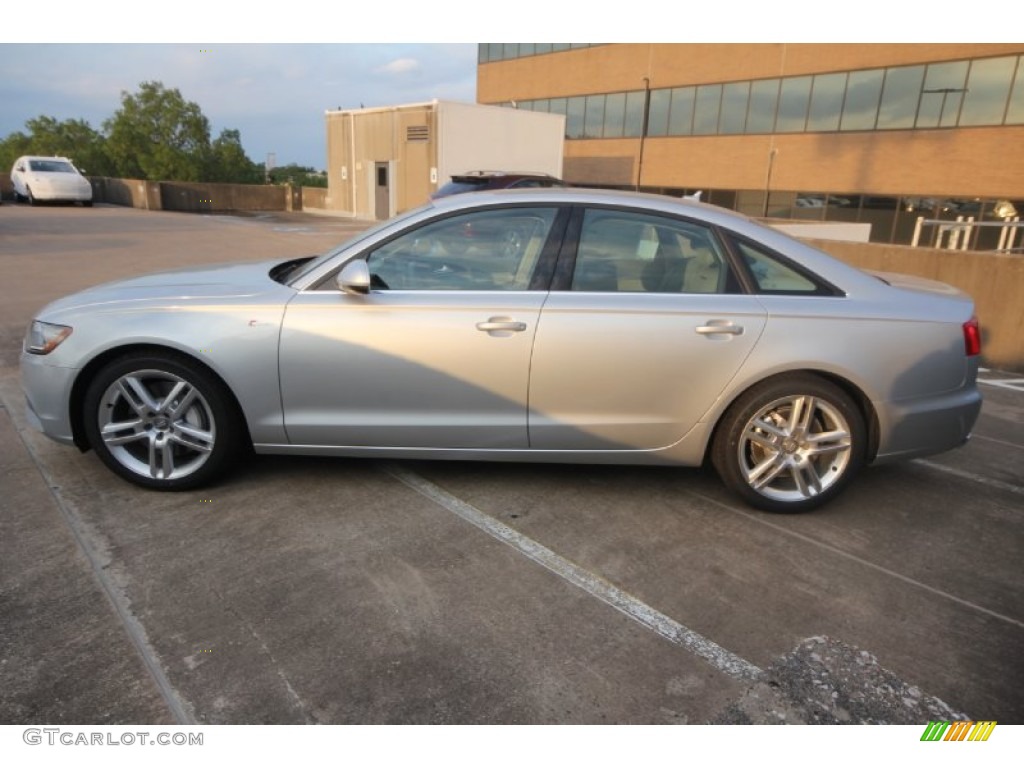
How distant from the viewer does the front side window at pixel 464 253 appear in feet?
11.2

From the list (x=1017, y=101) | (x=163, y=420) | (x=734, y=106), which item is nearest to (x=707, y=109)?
(x=734, y=106)

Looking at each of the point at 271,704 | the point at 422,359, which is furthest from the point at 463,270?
the point at 271,704

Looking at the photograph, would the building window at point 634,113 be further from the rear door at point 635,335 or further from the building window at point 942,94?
the rear door at point 635,335

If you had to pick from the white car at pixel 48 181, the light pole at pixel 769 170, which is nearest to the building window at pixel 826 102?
the light pole at pixel 769 170

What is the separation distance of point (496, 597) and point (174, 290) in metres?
2.27

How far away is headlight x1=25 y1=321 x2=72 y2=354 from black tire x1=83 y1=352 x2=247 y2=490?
25 centimetres

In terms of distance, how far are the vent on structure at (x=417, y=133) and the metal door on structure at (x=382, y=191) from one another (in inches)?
84.3

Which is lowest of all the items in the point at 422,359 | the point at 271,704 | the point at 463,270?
the point at 271,704

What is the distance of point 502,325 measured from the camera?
10.7ft

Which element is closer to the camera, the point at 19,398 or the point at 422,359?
the point at 422,359

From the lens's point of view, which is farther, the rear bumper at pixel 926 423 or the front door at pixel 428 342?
the rear bumper at pixel 926 423

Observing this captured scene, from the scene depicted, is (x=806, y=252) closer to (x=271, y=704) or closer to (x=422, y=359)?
(x=422, y=359)

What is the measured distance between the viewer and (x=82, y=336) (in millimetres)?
3350

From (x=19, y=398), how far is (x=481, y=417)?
3721 mm
